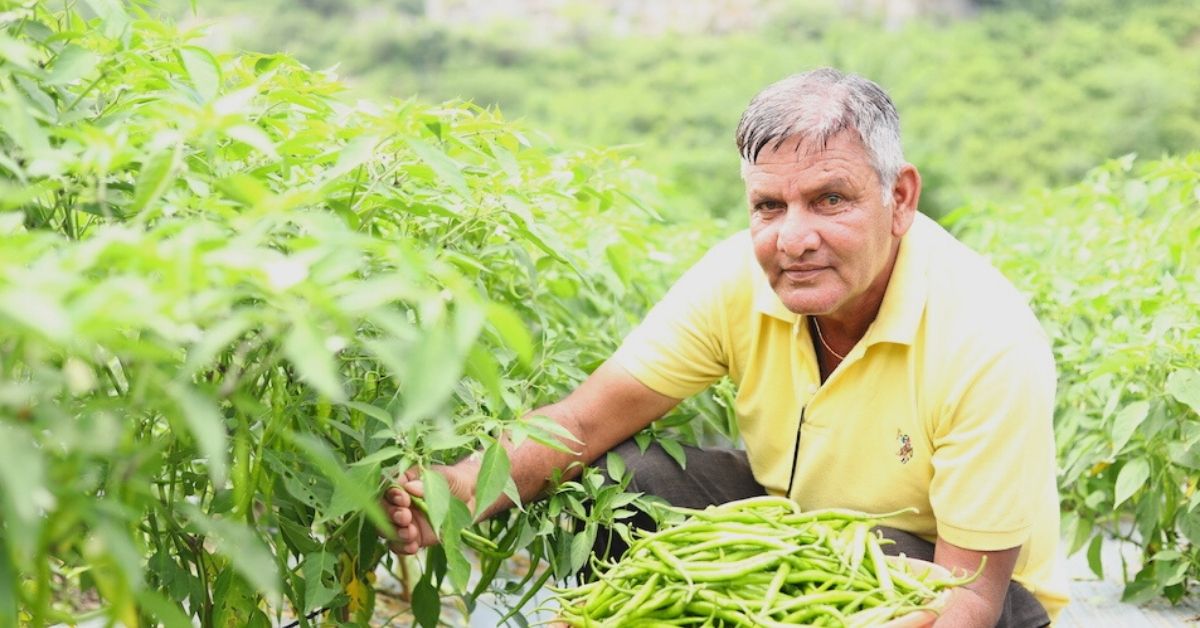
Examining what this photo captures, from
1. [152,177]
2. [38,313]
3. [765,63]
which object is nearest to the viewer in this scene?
[38,313]

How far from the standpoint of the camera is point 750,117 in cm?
217

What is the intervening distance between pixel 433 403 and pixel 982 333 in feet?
4.39

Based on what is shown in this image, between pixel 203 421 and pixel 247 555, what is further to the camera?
pixel 247 555

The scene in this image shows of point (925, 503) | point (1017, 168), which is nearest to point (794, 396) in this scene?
point (925, 503)

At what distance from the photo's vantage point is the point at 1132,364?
2467mm

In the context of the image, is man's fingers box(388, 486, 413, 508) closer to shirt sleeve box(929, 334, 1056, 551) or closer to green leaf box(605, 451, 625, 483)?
green leaf box(605, 451, 625, 483)

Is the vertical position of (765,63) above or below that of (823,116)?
below

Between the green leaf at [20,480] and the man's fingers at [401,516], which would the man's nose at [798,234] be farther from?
Answer: the green leaf at [20,480]

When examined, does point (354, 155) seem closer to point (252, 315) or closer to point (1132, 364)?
point (252, 315)

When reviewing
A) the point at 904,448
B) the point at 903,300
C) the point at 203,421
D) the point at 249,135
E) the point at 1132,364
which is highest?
the point at 249,135

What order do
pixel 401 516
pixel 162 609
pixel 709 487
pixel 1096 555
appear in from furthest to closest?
1. pixel 1096 555
2. pixel 709 487
3. pixel 401 516
4. pixel 162 609

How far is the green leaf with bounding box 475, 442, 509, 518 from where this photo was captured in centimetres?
179

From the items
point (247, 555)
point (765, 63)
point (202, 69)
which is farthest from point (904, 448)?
point (765, 63)

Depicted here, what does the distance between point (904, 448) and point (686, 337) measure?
0.42 m
